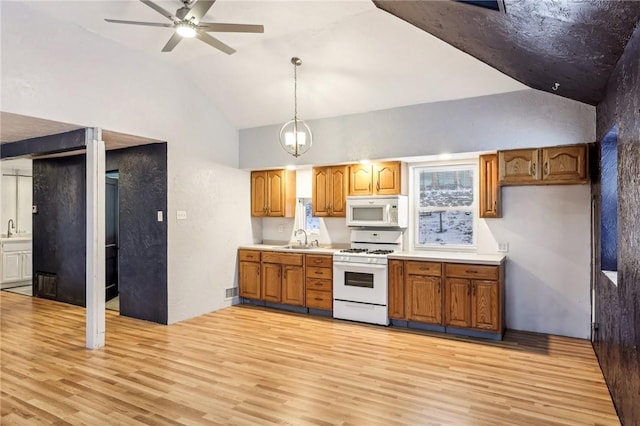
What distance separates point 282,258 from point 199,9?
3.51 meters

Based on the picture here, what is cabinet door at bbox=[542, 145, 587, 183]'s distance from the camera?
156 inches

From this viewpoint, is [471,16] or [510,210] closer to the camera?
[471,16]

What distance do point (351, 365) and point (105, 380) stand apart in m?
2.10

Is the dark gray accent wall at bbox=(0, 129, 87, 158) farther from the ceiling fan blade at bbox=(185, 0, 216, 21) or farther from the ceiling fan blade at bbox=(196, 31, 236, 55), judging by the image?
the ceiling fan blade at bbox=(185, 0, 216, 21)

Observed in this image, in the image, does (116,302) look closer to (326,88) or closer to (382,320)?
(382,320)

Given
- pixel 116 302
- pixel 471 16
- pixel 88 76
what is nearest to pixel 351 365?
pixel 471 16

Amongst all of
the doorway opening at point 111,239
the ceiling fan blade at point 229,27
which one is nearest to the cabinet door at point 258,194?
the doorway opening at point 111,239

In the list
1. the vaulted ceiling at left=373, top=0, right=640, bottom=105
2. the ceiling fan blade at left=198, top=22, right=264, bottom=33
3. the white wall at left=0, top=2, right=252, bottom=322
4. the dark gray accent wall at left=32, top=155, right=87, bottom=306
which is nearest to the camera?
the vaulted ceiling at left=373, top=0, right=640, bottom=105

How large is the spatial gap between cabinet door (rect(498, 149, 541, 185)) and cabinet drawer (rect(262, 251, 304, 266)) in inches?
110

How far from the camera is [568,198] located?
4352 mm

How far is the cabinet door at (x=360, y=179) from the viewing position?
5.29 m

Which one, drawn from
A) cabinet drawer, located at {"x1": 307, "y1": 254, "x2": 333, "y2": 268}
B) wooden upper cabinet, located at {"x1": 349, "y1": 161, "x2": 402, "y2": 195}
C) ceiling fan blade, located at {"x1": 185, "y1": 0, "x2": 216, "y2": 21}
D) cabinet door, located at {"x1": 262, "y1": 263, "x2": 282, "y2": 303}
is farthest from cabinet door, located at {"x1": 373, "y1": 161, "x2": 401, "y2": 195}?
ceiling fan blade, located at {"x1": 185, "y1": 0, "x2": 216, "y2": 21}

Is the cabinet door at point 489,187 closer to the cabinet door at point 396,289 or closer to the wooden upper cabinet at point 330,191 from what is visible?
the cabinet door at point 396,289

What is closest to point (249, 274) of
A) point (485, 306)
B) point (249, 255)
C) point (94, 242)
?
point (249, 255)
